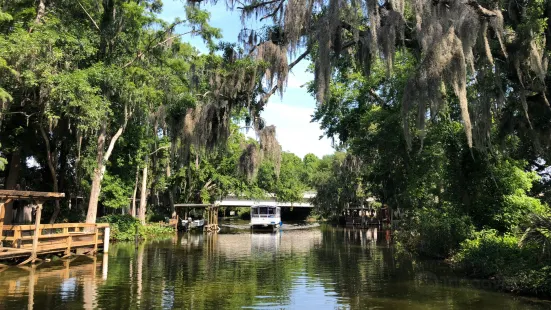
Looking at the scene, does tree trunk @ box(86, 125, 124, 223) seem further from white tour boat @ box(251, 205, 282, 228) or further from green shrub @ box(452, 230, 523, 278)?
white tour boat @ box(251, 205, 282, 228)

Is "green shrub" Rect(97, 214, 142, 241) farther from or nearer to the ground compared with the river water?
farther from the ground

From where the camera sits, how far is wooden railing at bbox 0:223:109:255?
14.9 m

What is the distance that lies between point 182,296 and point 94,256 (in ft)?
30.7

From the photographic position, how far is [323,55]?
11.1 m

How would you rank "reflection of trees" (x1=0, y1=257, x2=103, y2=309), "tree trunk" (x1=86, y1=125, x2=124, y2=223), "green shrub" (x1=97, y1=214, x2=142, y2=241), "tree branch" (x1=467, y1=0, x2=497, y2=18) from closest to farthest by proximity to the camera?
"reflection of trees" (x1=0, y1=257, x2=103, y2=309), "tree branch" (x1=467, y1=0, x2=497, y2=18), "tree trunk" (x1=86, y1=125, x2=124, y2=223), "green shrub" (x1=97, y1=214, x2=142, y2=241)

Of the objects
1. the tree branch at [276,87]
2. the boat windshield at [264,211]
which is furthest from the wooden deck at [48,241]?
the boat windshield at [264,211]

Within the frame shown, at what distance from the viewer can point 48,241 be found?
53.2 feet

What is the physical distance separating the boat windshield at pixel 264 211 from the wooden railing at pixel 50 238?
23.8 meters

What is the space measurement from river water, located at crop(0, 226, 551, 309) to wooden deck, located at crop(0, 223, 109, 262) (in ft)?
1.82

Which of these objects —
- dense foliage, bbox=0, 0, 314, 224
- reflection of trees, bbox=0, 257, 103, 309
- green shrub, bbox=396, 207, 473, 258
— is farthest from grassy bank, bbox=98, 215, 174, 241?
green shrub, bbox=396, 207, 473, 258

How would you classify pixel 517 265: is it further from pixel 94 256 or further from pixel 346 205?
A: pixel 346 205

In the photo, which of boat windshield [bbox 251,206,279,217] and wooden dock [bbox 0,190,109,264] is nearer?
wooden dock [bbox 0,190,109,264]

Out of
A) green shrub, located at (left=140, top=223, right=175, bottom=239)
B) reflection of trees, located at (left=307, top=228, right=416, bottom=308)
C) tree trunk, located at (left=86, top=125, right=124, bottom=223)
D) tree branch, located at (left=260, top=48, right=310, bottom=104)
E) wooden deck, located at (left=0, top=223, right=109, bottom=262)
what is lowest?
reflection of trees, located at (left=307, top=228, right=416, bottom=308)

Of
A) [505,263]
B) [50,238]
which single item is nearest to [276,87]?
[505,263]
